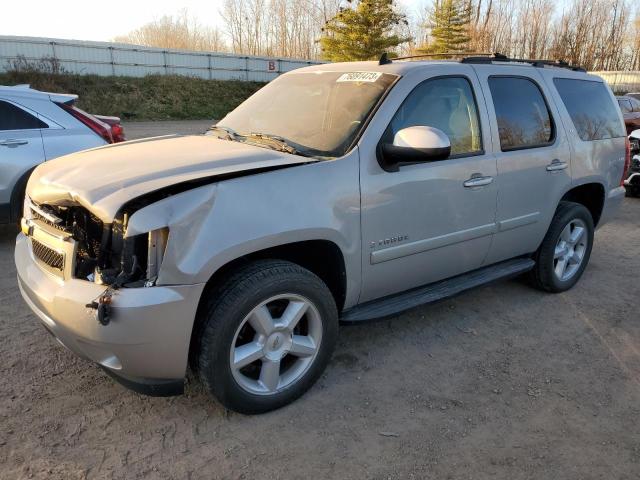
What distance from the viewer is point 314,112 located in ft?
11.2

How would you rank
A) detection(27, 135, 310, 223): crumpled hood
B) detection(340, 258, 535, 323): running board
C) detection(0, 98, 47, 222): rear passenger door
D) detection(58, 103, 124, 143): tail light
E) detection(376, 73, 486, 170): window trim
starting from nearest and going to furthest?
1. detection(27, 135, 310, 223): crumpled hood
2. detection(376, 73, 486, 170): window trim
3. detection(340, 258, 535, 323): running board
4. detection(0, 98, 47, 222): rear passenger door
5. detection(58, 103, 124, 143): tail light

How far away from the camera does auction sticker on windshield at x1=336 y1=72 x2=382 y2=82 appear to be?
11.1 feet

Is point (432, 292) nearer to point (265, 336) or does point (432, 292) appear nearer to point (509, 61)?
point (265, 336)

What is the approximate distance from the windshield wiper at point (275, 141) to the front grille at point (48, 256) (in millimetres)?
1333

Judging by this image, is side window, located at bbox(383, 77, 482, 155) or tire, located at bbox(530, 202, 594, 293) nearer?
side window, located at bbox(383, 77, 482, 155)

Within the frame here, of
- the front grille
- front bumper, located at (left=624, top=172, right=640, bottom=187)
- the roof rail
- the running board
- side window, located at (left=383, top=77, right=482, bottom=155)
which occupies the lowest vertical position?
front bumper, located at (left=624, top=172, right=640, bottom=187)

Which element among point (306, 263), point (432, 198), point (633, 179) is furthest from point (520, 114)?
point (633, 179)

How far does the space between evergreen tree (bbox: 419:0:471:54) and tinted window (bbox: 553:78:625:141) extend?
41.5 metres

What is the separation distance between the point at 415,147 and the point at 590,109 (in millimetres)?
2613

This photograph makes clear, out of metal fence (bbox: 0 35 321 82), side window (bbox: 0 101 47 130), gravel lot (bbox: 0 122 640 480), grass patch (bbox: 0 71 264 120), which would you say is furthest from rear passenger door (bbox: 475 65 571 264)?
metal fence (bbox: 0 35 321 82)

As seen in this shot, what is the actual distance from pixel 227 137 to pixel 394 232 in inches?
52.0

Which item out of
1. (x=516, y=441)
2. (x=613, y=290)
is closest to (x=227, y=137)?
(x=516, y=441)

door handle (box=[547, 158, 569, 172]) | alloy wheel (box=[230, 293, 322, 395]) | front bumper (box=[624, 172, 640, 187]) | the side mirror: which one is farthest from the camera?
front bumper (box=[624, 172, 640, 187])

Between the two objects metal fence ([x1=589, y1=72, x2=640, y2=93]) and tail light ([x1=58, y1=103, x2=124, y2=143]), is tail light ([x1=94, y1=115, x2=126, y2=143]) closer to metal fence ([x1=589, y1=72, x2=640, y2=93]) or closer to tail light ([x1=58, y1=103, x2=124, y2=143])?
tail light ([x1=58, y1=103, x2=124, y2=143])
